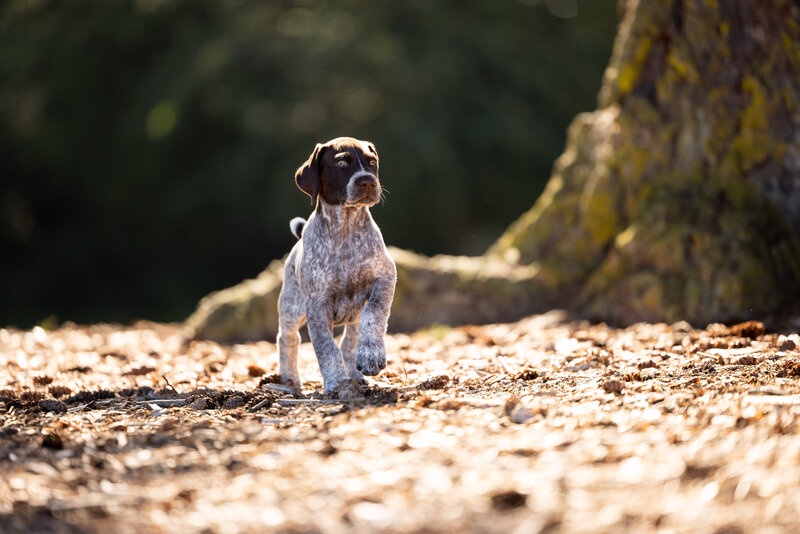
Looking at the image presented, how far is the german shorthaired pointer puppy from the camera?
634 cm

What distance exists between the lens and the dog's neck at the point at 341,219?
6.53 metres

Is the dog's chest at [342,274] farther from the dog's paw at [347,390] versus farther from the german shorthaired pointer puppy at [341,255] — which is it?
the dog's paw at [347,390]

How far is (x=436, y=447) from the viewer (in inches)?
172

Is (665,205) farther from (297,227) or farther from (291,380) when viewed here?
(291,380)

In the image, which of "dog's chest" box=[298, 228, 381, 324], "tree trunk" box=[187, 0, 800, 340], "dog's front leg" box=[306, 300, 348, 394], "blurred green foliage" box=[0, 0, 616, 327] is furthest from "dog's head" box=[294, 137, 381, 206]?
"blurred green foliage" box=[0, 0, 616, 327]

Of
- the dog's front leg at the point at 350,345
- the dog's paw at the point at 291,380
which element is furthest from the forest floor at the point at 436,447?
the dog's front leg at the point at 350,345

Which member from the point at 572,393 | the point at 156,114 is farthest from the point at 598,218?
the point at 156,114

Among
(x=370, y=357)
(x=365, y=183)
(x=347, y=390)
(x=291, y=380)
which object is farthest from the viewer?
(x=291, y=380)

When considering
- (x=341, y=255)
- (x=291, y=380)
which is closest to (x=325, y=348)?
(x=341, y=255)

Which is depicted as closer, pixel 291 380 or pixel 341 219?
pixel 341 219

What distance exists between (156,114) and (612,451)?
19.1 metres

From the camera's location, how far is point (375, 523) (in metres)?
3.46

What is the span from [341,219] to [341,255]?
0.23 m

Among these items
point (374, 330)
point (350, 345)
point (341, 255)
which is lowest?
point (350, 345)
